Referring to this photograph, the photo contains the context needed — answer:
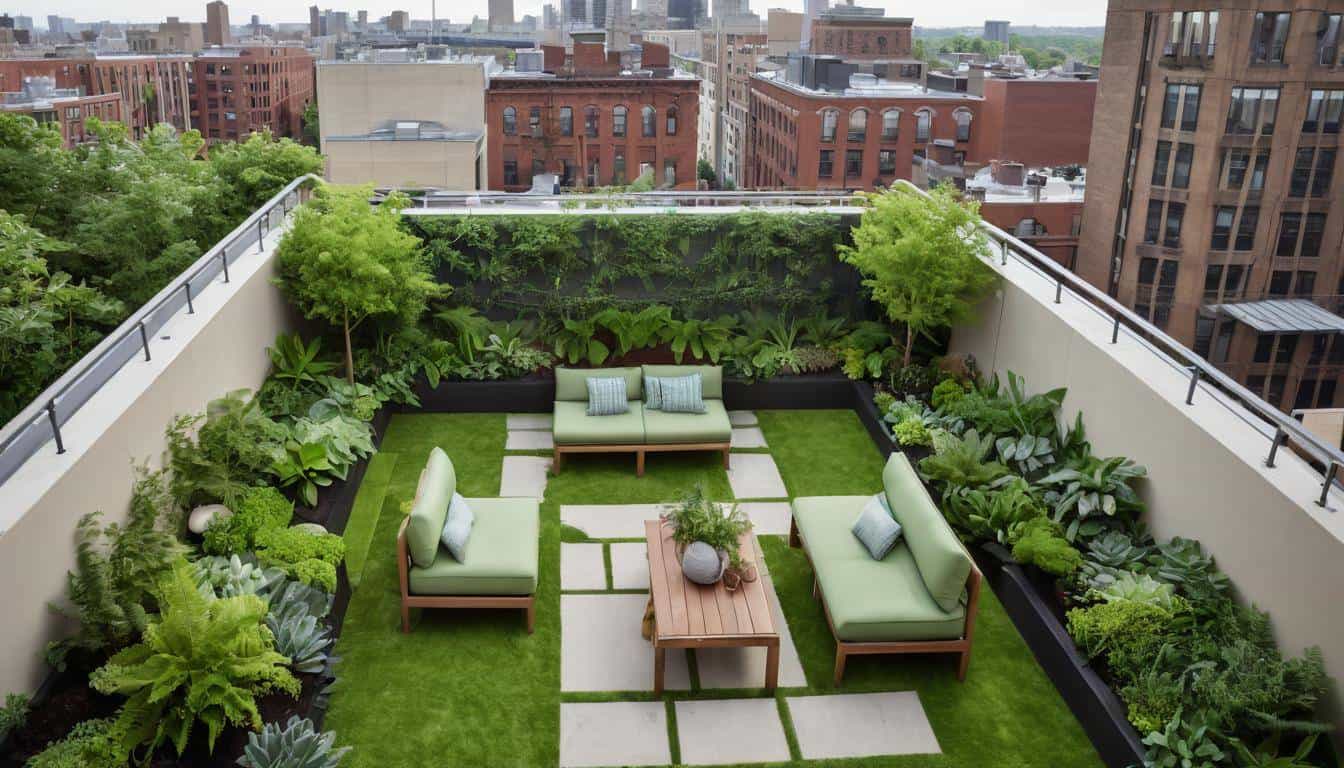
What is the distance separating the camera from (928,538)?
6664 millimetres

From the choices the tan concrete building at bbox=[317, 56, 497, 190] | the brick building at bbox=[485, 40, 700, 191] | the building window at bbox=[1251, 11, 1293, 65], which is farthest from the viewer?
the brick building at bbox=[485, 40, 700, 191]

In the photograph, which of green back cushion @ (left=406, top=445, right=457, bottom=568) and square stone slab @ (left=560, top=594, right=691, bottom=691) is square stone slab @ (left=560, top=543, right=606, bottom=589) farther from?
green back cushion @ (left=406, top=445, right=457, bottom=568)

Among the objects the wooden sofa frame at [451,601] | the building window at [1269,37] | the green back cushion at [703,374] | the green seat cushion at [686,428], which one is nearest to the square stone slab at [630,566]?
the wooden sofa frame at [451,601]

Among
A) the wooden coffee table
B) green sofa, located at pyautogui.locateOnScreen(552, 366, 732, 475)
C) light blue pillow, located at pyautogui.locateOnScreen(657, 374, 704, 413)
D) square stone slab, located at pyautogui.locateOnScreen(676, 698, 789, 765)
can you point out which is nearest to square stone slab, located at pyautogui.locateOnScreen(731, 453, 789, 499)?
green sofa, located at pyautogui.locateOnScreen(552, 366, 732, 475)

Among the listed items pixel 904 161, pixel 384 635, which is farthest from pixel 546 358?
pixel 904 161

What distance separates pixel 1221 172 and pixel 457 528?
27.5 metres

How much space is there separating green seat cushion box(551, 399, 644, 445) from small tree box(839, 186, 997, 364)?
9.72ft

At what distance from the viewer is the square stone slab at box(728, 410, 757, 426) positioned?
10844mm

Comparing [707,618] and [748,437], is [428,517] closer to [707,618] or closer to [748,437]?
[707,618]

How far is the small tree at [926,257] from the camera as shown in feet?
32.0

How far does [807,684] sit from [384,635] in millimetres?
3052

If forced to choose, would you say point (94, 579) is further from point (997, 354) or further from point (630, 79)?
point (630, 79)

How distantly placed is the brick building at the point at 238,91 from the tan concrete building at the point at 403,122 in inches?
1506

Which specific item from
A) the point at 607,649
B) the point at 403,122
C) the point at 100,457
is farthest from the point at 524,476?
the point at 403,122
